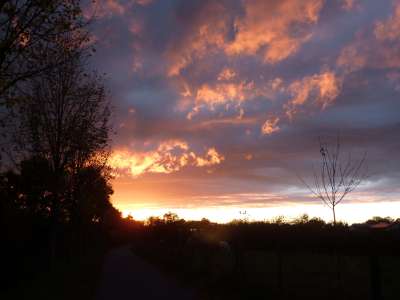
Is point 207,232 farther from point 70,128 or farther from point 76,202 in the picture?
point 76,202

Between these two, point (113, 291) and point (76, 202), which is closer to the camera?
point (113, 291)

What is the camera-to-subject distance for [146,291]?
1741 cm

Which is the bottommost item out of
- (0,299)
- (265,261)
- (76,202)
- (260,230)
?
(0,299)

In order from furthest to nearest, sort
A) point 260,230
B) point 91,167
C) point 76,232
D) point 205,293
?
point 76,232, point 91,167, point 260,230, point 205,293

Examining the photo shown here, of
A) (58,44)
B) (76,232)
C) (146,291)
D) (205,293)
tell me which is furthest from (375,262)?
(76,232)

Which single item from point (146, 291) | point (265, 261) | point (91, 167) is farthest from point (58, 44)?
point (91, 167)

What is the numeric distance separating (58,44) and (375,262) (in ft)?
37.1

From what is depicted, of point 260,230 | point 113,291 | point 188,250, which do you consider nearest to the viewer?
point 113,291

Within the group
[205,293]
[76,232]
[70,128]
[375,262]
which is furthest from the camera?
[76,232]

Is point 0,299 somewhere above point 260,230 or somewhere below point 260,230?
below

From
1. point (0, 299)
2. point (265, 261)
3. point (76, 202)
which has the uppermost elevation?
point (76, 202)

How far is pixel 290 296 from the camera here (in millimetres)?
13000

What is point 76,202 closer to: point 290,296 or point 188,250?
Answer: point 188,250

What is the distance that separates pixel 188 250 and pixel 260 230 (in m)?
10.5
